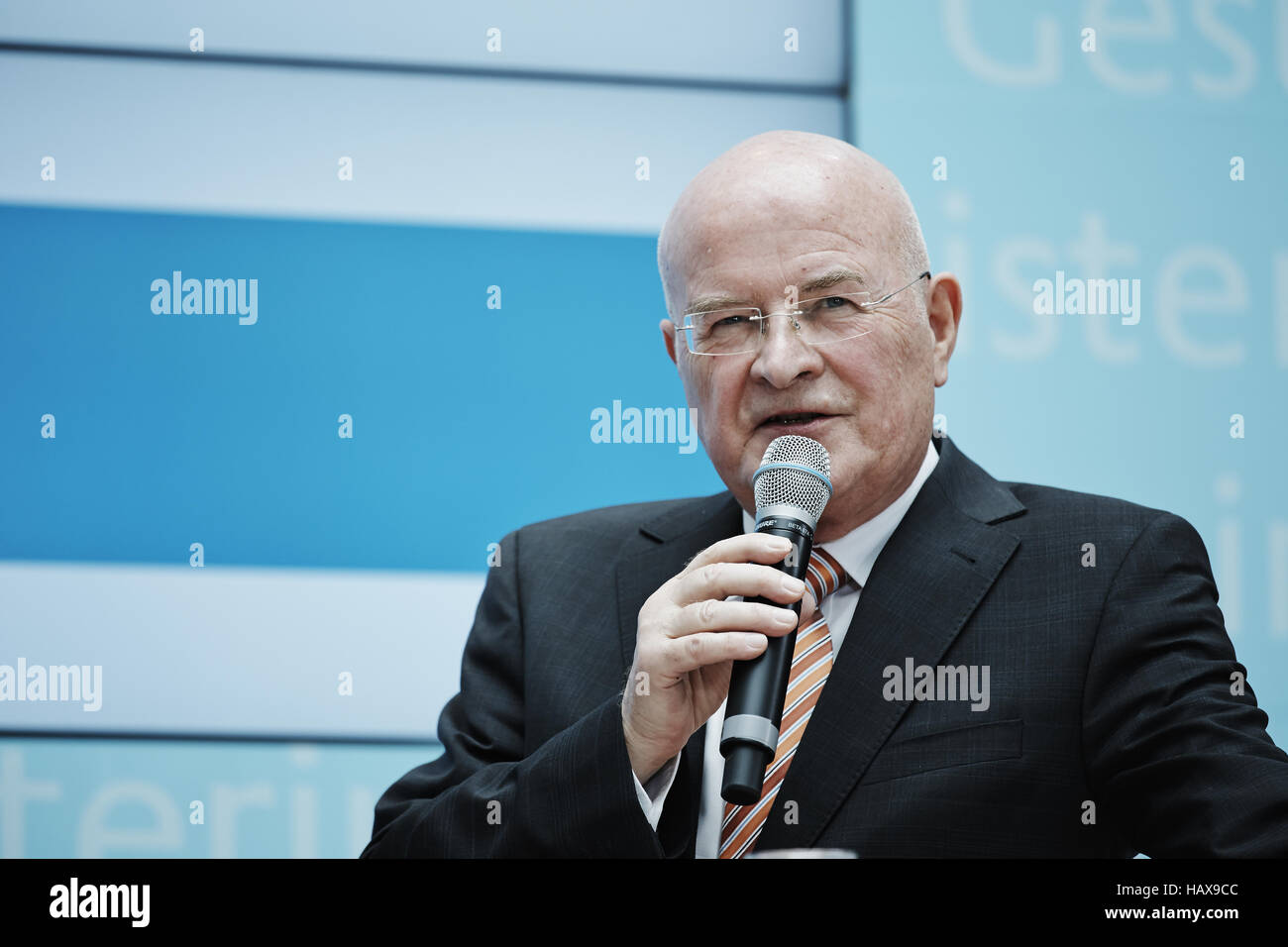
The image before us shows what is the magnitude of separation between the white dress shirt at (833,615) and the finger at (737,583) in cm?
21

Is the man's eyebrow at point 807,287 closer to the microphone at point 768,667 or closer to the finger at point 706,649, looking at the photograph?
the microphone at point 768,667

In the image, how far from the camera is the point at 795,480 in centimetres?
136

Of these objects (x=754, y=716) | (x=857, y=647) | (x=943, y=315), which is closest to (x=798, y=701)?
(x=857, y=647)

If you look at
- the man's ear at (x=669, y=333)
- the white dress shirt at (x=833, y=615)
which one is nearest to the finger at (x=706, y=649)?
the white dress shirt at (x=833, y=615)

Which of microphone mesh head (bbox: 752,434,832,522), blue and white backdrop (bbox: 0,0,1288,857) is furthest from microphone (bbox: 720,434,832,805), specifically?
blue and white backdrop (bbox: 0,0,1288,857)

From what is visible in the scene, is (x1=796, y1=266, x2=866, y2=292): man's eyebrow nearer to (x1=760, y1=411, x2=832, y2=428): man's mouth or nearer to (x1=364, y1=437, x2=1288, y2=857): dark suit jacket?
(x1=760, y1=411, x2=832, y2=428): man's mouth

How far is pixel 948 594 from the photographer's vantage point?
160 centimetres

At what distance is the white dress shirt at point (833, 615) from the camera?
4.62 feet

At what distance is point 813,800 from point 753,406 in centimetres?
54

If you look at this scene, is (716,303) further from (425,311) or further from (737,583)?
(425,311)

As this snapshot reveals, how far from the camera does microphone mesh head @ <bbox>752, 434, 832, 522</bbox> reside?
1.34 meters

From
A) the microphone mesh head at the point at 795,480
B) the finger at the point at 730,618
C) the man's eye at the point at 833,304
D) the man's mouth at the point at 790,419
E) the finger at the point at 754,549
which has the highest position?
the man's eye at the point at 833,304

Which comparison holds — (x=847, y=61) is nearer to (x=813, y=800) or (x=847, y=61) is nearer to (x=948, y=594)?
(x=948, y=594)
